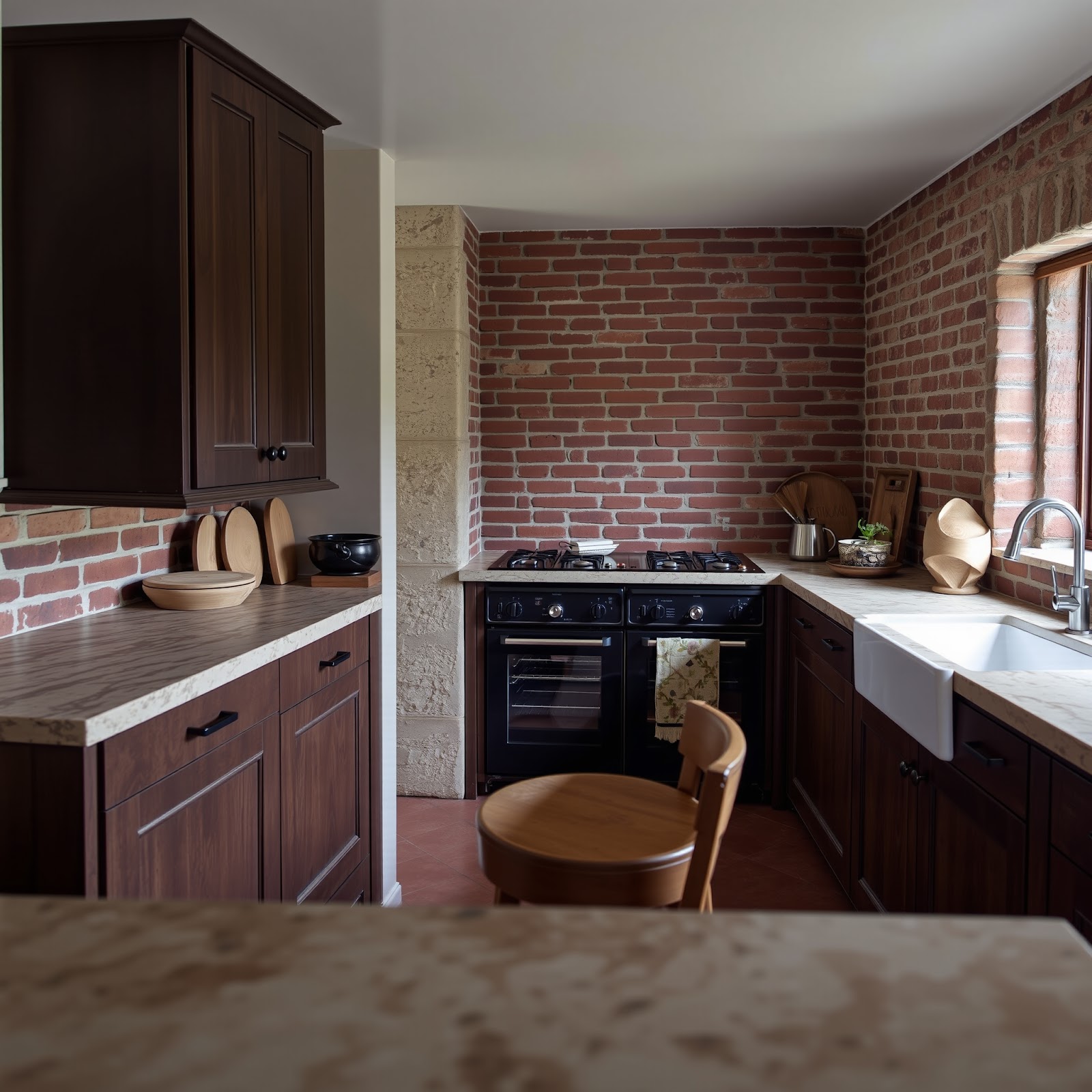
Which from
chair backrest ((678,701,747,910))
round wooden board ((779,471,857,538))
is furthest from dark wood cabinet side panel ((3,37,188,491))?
round wooden board ((779,471,857,538))

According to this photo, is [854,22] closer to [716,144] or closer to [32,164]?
[716,144]

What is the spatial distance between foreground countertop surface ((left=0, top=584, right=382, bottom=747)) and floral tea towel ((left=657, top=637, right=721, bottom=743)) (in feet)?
5.21

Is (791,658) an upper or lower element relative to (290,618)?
lower

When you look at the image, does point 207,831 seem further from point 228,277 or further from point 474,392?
point 474,392

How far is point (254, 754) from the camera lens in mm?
2176

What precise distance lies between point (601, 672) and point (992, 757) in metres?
2.25

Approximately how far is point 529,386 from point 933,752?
2951 mm

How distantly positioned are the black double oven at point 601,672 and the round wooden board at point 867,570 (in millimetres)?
358

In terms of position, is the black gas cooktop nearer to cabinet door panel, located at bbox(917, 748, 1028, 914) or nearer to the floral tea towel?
the floral tea towel

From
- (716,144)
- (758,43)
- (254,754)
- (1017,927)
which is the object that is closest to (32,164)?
(254,754)

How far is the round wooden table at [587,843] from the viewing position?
5.90 feet

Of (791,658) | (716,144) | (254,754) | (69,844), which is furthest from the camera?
(791,658)

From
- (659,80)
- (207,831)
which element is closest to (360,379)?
(659,80)

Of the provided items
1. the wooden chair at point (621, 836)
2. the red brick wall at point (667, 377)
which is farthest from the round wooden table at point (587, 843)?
the red brick wall at point (667, 377)
